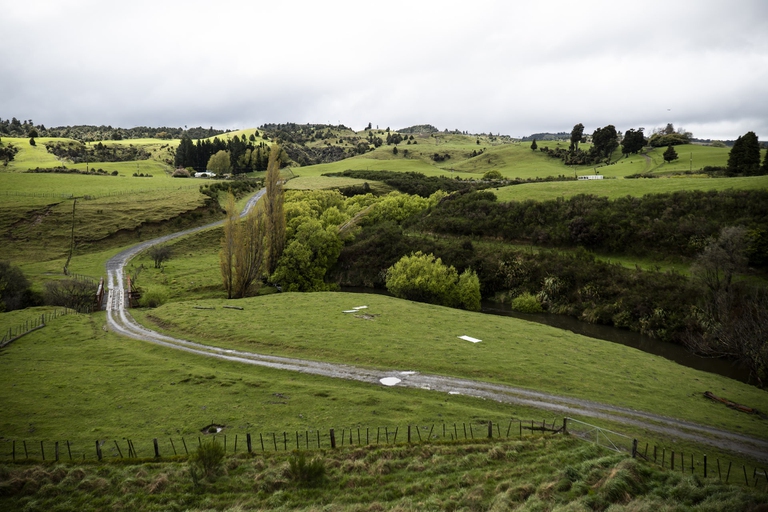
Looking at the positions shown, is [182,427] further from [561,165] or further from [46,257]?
[561,165]

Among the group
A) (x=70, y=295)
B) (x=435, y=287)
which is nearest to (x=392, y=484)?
(x=435, y=287)

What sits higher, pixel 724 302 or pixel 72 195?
pixel 72 195

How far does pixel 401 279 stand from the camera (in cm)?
5534

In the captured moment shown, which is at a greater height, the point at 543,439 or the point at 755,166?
the point at 755,166

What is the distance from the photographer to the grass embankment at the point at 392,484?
14.0 m

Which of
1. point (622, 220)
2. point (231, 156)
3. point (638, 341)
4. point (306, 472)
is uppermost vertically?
point (231, 156)

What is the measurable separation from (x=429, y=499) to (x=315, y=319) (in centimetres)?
2614

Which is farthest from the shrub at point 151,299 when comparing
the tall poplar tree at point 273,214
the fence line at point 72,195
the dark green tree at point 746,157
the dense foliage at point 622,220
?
the dark green tree at point 746,157

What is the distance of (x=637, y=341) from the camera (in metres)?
44.3

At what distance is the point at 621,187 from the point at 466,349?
5731 centimetres

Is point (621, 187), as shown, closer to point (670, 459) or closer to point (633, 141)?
point (670, 459)

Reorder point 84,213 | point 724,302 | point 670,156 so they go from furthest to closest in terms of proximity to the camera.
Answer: point 670,156
point 84,213
point 724,302

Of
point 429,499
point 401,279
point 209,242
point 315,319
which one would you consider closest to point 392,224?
point 401,279

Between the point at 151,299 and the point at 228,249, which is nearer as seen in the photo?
the point at 151,299
